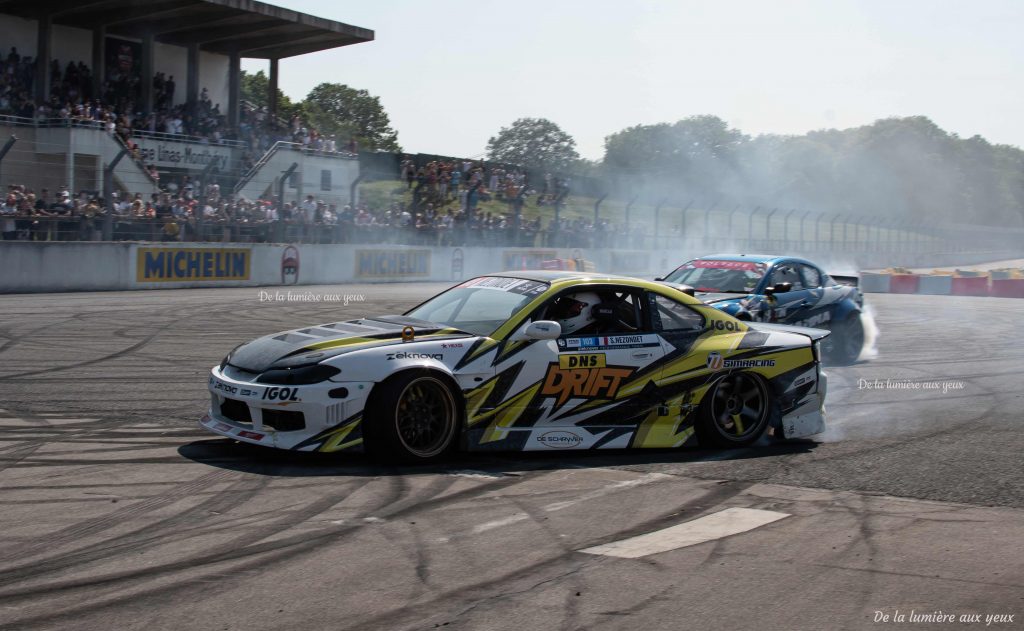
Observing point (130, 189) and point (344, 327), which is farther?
point (130, 189)

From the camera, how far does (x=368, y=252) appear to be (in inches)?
1238

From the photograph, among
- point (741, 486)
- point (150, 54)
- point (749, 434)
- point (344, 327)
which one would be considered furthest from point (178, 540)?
point (150, 54)

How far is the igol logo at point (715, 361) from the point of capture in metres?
7.82

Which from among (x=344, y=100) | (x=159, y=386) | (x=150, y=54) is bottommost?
(x=159, y=386)

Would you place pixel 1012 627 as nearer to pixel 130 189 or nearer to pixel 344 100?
pixel 130 189

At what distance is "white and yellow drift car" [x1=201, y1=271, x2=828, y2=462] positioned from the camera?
6555 mm

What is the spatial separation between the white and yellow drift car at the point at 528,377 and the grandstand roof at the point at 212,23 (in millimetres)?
30564

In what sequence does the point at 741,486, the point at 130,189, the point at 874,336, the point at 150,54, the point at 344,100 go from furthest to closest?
the point at 344,100, the point at 150,54, the point at 130,189, the point at 874,336, the point at 741,486

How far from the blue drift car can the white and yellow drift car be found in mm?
4495

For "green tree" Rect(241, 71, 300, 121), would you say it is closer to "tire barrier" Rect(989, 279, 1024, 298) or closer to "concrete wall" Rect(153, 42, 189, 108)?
"concrete wall" Rect(153, 42, 189, 108)

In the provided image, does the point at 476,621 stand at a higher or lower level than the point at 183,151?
lower

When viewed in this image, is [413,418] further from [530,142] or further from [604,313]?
[530,142]

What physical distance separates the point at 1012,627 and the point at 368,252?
92.4 ft

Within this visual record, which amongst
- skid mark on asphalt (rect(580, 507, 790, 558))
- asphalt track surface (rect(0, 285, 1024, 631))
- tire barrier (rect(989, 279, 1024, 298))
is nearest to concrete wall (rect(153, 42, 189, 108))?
tire barrier (rect(989, 279, 1024, 298))
